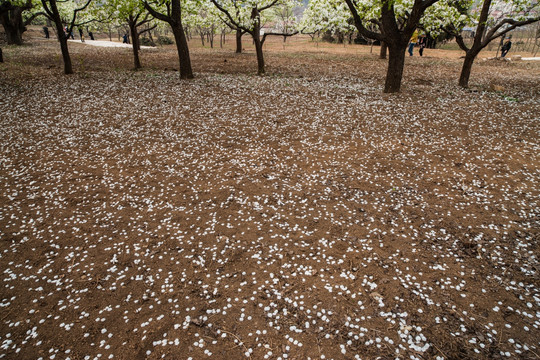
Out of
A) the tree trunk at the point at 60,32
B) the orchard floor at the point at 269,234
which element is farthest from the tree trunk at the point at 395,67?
the tree trunk at the point at 60,32

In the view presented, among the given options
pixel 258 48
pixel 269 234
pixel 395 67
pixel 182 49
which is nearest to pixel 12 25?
pixel 182 49

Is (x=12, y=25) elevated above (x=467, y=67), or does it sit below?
above

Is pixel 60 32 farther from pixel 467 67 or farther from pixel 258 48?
pixel 467 67

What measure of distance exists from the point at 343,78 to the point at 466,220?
15.3 metres

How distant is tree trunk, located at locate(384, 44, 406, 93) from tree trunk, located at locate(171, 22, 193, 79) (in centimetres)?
1046

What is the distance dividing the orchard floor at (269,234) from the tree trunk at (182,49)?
676 cm

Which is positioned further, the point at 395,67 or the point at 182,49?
the point at 182,49

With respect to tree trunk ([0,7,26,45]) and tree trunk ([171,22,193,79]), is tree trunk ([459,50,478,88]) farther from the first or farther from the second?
tree trunk ([0,7,26,45])

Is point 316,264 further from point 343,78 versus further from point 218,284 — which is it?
point 343,78

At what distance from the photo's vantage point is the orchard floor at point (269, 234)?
3561 mm

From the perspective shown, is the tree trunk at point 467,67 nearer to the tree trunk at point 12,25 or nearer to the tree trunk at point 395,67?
the tree trunk at point 395,67

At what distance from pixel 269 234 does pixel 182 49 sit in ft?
48.3

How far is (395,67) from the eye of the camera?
1370cm

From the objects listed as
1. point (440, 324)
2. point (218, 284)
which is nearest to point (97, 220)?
point (218, 284)
